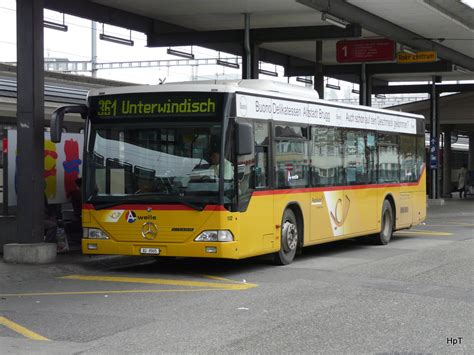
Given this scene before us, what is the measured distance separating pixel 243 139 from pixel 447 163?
3575cm

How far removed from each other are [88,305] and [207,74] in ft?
171

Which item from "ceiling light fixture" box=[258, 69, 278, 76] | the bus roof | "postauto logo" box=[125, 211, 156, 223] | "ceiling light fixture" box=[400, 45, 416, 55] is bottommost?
"postauto logo" box=[125, 211, 156, 223]

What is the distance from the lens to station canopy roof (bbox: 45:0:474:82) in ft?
65.9

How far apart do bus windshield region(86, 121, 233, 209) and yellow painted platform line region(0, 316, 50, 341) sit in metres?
3.72

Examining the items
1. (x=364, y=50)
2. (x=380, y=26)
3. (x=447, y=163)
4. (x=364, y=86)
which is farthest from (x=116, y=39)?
(x=447, y=163)

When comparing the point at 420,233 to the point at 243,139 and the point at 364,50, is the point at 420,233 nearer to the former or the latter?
the point at 364,50

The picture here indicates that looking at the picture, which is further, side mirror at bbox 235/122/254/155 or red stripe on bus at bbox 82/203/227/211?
side mirror at bbox 235/122/254/155

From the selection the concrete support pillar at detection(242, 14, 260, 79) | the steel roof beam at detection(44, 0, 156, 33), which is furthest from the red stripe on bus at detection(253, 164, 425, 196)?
the steel roof beam at detection(44, 0, 156, 33)

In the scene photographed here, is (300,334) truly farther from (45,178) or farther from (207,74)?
(207,74)

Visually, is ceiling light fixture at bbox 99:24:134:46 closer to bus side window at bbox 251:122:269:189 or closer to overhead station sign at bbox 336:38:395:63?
overhead station sign at bbox 336:38:395:63

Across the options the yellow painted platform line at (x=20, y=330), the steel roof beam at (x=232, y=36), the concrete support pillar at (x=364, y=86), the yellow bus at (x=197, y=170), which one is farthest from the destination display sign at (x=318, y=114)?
the concrete support pillar at (x=364, y=86)

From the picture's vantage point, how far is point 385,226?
17484 mm

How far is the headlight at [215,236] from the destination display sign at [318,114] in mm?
1869

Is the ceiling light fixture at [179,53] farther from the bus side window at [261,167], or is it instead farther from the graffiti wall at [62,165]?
the bus side window at [261,167]
